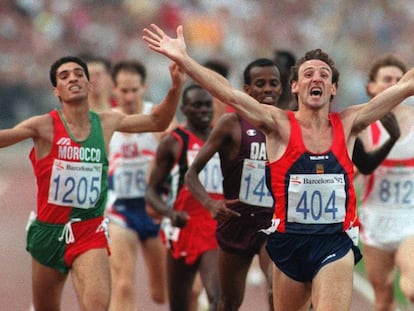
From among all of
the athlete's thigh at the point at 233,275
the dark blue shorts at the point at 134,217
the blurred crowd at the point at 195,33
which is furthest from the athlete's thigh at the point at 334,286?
the blurred crowd at the point at 195,33

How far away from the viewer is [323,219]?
24.2 feet

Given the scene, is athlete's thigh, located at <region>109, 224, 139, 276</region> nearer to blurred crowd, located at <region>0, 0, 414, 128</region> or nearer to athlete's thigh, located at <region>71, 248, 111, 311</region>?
athlete's thigh, located at <region>71, 248, 111, 311</region>

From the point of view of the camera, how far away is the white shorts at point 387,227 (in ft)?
32.7

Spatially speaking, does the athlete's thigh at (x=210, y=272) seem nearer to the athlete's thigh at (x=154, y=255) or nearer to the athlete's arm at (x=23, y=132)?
the athlete's thigh at (x=154, y=255)

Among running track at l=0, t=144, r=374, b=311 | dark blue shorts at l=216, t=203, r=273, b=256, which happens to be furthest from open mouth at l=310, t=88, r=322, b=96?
running track at l=0, t=144, r=374, b=311

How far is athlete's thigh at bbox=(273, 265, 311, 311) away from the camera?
746 centimetres

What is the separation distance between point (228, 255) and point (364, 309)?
152 inches

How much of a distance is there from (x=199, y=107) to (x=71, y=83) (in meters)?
1.61

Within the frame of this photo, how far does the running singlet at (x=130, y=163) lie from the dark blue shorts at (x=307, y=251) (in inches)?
153

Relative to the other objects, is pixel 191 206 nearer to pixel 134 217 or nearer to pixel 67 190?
pixel 134 217

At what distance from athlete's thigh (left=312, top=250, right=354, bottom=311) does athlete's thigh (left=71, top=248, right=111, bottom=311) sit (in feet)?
5.25

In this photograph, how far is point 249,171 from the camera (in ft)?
28.8

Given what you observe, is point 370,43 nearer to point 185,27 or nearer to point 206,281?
point 185,27

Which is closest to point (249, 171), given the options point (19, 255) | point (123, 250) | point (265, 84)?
point (265, 84)
